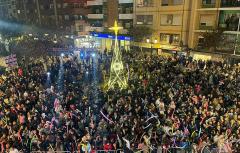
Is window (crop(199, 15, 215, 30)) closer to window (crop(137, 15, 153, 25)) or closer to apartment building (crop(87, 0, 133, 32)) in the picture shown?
window (crop(137, 15, 153, 25))

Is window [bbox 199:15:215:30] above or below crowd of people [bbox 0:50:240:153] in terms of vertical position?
above

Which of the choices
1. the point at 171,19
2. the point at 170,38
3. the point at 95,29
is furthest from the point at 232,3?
the point at 95,29

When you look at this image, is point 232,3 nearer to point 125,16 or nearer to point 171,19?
point 171,19

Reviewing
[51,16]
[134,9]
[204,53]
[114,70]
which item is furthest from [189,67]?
[51,16]

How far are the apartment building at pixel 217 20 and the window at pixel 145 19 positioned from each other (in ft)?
23.6

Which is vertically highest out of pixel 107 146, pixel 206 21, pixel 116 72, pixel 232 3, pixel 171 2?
pixel 171 2

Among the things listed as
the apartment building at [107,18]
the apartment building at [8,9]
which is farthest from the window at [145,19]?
the apartment building at [8,9]

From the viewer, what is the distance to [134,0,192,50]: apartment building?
31.7 meters

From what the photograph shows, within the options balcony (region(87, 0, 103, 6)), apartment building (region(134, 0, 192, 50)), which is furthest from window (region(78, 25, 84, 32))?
apartment building (region(134, 0, 192, 50))

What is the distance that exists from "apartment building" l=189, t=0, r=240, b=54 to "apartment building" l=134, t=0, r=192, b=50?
37.9 inches

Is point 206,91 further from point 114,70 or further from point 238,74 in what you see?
point 114,70

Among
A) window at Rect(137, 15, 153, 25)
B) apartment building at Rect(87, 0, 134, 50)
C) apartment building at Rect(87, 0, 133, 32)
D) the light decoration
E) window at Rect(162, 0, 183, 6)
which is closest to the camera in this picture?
the light decoration

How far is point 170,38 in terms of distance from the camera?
3362 centimetres

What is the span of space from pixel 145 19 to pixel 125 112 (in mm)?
26004
